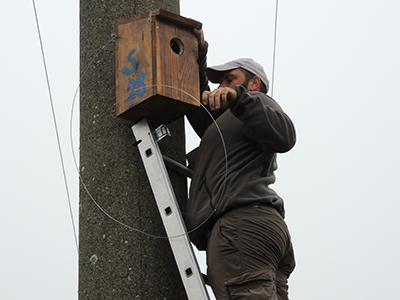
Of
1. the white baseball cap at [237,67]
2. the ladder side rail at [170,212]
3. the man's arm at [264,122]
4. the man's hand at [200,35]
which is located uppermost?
the man's hand at [200,35]

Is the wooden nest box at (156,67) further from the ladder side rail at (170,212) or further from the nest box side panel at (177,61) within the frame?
the ladder side rail at (170,212)

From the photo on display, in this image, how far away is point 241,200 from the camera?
A: 255 centimetres

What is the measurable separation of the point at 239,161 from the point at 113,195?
589 millimetres

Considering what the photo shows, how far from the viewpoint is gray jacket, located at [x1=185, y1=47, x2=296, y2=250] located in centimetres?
256

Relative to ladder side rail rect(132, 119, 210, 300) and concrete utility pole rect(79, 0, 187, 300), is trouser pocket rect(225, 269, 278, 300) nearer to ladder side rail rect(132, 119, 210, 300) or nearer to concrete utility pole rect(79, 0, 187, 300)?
ladder side rail rect(132, 119, 210, 300)

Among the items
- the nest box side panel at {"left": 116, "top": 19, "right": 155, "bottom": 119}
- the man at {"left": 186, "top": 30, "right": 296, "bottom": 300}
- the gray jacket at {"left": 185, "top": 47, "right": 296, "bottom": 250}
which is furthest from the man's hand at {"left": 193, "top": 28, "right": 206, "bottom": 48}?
the gray jacket at {"left": 185, "top": 47, "right": 296, "bottom": 250}

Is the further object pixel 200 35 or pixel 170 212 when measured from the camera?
pixel 200 35

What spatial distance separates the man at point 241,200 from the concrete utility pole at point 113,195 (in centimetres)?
19

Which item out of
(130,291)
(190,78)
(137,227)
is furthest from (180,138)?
(130,291)

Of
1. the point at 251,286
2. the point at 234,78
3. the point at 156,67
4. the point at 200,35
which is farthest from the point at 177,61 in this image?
the point at 251,286

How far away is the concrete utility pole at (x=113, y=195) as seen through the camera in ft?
8.54

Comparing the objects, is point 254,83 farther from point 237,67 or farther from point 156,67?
point 156,67

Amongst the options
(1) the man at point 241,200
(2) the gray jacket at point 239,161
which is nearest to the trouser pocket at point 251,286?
(1) the man at point 241,200

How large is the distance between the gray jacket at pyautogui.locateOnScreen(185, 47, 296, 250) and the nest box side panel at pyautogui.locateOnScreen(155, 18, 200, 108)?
238mm
